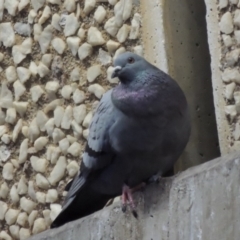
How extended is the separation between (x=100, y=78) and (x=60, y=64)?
0.24 metres

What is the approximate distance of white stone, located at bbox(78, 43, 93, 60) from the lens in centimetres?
327

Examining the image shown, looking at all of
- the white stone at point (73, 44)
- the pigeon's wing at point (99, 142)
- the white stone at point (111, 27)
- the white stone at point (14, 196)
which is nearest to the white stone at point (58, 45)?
the white stone at point (73, 44)

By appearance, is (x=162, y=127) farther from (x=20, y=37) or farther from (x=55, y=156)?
(x=20, y=37)

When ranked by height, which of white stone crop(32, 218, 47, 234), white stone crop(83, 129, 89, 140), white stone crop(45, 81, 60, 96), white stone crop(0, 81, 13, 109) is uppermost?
white stone crop(45, 81, 60, 96)

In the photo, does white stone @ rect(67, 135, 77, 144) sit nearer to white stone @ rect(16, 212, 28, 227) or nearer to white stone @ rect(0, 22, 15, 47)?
white stone @ rect(16, 212, 28, 227)

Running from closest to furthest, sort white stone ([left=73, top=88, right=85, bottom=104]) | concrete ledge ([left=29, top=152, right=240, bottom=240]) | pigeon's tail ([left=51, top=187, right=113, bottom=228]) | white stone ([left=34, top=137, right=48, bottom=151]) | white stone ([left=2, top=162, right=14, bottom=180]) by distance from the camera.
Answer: concrete ledge ([left=29, top=152, right=240, bottom=240])
pigeon's tail ([left=51, top=187, right=113, bottom=228])
white stone ([left=73, top=88, right=85, bottom=104])
white stone ([left=34, top=137, right=48, bottom=151])
white stone ([left=2, top=162, right=14, bottom=180])

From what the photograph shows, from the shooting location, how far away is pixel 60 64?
338 cm

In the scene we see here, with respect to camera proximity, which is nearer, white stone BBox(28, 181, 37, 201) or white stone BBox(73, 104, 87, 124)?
white stone BBox(73, 104, 87, 124)

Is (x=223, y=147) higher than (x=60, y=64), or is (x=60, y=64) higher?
(x=60, y=64)

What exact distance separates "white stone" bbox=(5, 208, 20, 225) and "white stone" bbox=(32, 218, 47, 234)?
0.45 ft

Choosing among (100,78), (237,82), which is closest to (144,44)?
(100,78)

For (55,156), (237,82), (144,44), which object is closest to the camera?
(237,82)

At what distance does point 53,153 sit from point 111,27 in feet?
2.17

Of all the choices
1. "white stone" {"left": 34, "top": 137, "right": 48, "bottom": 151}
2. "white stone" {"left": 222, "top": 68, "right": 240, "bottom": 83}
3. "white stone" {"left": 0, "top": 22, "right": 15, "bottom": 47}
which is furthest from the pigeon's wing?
"white stone" {"left": 0, "top": 22, "right": 15, "bottom": 47}
